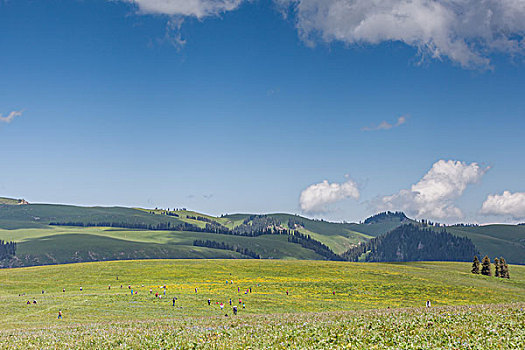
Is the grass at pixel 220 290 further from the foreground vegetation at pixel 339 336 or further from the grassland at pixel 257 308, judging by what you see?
the foreground vegetation at pixel 339 336

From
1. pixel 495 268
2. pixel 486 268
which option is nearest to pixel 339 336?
pixel 486 268

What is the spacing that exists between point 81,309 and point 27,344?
3582cm

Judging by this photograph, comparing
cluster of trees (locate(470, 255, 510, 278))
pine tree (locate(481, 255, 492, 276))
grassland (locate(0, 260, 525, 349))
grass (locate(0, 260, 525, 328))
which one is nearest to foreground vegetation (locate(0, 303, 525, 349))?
grassland (locate(0, 260, 525, 349))

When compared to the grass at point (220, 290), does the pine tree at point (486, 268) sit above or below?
above

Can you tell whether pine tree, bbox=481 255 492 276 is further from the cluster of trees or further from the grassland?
the grassland

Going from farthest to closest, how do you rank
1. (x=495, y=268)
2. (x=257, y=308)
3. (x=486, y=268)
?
(x=486, y=268), (x=495, y=268), (x=257, y=308)

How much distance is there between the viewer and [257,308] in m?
60.3

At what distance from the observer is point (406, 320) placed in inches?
1021

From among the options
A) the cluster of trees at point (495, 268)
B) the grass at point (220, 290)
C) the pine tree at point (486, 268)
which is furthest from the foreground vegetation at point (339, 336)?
the pine tree at point (486, 268)

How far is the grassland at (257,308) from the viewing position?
2258 cm

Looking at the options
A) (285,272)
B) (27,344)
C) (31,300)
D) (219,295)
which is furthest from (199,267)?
(27,344)

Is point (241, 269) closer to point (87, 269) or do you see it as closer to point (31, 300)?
point (87, 269)

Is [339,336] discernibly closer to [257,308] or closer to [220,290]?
[257,308]

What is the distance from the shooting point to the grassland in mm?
22578
